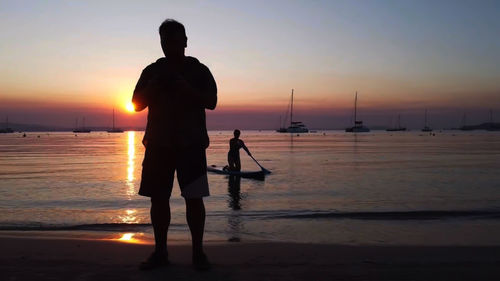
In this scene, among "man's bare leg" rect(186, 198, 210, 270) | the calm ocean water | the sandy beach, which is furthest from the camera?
the calm ocean water

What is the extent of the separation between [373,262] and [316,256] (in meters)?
0.63

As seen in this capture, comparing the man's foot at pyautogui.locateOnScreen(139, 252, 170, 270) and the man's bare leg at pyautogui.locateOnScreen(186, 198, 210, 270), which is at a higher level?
the man's bare leg at pyautogui.locateOnScreen(186, 198, 210, 270)

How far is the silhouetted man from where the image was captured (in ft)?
13.0

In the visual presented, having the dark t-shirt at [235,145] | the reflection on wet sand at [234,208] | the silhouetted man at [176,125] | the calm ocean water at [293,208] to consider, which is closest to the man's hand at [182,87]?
the silhouetted man at [176,125]

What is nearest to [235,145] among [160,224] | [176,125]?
[160,224]

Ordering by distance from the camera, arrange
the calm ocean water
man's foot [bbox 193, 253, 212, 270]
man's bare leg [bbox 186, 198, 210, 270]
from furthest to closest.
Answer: the calm ocean water < man's bare leg [bbox 186, 198, 210, 270] < man's foot [bbox 193, 253, 212, 270]

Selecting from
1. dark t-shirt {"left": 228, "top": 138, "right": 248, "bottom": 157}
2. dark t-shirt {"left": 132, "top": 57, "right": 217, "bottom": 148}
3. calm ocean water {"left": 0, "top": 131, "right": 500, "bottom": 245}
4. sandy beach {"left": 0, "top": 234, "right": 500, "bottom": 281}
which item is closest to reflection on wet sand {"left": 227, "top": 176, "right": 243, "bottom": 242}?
calm ocean water {"left": 0, "top": 131, "right": 500, "bottom": 245}

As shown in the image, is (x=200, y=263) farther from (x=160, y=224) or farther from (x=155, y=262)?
(x=160, y=224)

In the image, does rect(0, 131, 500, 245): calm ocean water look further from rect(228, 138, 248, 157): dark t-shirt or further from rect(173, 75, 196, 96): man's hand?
rect(173, 75, 196, 96): man's hand

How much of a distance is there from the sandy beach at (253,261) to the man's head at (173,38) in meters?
1.94

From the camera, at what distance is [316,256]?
4.76 m

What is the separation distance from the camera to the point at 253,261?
438 cm

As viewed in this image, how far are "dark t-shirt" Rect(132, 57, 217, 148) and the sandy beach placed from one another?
3.86 feet

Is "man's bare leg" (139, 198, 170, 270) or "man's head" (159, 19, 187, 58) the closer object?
"man's head" (159, 19, 187, 58)
